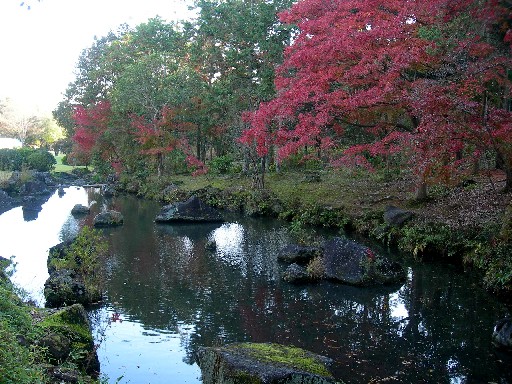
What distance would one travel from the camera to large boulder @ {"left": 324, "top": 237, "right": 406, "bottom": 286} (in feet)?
39.7

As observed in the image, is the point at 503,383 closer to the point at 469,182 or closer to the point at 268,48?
the point at 469,182

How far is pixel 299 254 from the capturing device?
14.0 meters

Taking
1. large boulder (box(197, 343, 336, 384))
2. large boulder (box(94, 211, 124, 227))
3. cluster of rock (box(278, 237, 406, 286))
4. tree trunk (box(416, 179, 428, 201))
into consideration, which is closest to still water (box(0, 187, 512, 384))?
cluster of rock (box(278, 237, 406, 286))

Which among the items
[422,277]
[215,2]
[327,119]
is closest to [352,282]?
[422,277]

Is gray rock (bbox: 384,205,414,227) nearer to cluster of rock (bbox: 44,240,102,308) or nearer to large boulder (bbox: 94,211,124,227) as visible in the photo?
cluster of rock (bbox: 44,240,102,308)

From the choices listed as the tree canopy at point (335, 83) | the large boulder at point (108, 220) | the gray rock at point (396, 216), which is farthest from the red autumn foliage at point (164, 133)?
the gray rock at point (396, 216)

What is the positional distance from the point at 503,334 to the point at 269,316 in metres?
4.39

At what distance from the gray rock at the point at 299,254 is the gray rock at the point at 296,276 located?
128cm

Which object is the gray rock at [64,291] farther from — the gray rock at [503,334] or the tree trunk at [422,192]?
the tree trunk at [422,192]

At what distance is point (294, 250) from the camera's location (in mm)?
14203

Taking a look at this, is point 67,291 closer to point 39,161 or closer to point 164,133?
point 164,133

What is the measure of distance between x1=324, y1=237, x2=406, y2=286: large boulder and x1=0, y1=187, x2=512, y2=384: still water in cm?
33

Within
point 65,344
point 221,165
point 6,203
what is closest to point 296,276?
point 65,344

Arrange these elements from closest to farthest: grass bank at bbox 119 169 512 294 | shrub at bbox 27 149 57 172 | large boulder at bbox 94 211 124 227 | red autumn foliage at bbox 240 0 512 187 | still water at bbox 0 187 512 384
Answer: still water at bbox 0 187 512 384
red autumn foliage at bbox 240 0 512 187
grass bank at bbox 119 169 512 294
large boulder at bbox 94 211 124 227
shrub at bbox 27 149 57 172
